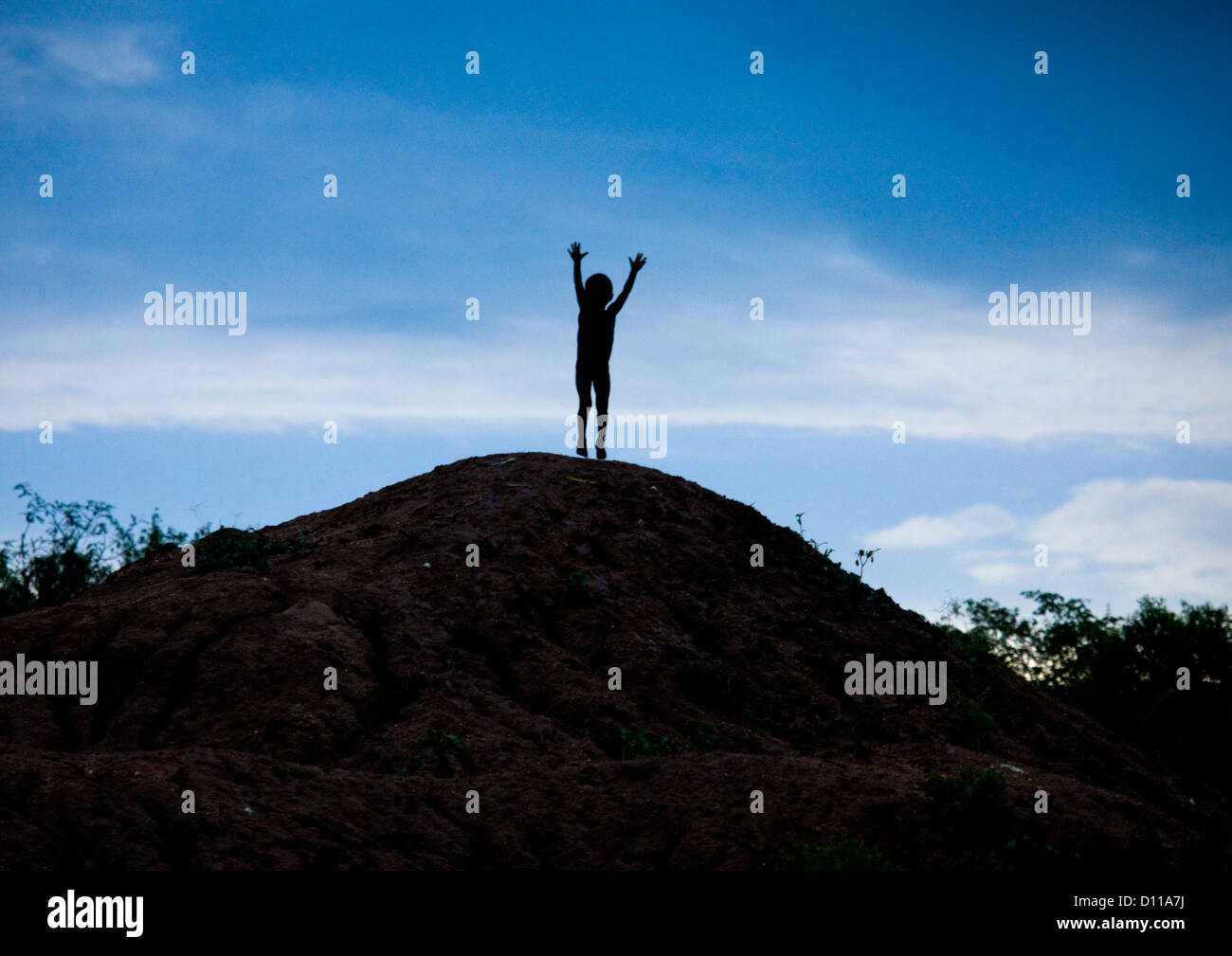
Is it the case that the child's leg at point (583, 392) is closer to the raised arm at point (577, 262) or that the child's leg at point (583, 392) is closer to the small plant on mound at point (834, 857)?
the raised arm at point (577, 262)

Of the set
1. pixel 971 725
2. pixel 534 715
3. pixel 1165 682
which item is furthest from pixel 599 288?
pixel 1165 682

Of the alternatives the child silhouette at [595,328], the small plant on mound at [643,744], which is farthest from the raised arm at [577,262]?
the small plant on mound at [643,744]

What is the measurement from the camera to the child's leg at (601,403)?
634 inches

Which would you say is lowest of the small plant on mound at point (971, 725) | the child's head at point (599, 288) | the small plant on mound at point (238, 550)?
the small plant on mound at point (971, 725)

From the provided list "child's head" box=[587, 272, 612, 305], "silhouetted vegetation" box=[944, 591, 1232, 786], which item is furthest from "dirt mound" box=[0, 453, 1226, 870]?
"silhouetted vegetation" box=[944, 591, 1232, 786]

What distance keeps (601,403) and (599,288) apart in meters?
1.70

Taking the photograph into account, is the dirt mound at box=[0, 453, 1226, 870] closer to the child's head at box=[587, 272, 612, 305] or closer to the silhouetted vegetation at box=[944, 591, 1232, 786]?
the child's head at box=[587, 272, 612, 305]

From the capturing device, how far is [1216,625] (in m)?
23.7

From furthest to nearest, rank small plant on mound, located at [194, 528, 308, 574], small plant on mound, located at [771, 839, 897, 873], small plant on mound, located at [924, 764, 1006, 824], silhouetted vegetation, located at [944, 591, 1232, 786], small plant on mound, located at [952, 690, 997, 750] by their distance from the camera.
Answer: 1. silhouetted vegetation, located at [944, 591, 1232, 786]
2. small plant on mound, located at [194, 528, 308, 574]
3. small plant on mound, located at [952, 690, 997, 750]
4. small plant on mound, located at [924, 764, 1006, 824]
5. small plant on mound, located at [771, 839, 897, 873]

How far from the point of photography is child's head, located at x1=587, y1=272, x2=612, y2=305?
53.3 feet

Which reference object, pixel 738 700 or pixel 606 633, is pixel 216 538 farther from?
pixel 738 700

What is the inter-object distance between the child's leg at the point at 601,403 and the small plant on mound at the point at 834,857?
29.1 feet
